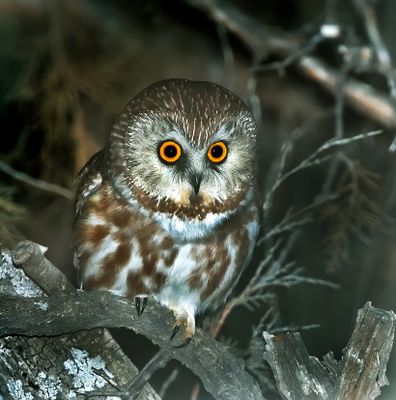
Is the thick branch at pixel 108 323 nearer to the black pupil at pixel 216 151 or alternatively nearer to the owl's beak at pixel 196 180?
the owl's beak at pixel 196 180

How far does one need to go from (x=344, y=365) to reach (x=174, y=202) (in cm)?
83

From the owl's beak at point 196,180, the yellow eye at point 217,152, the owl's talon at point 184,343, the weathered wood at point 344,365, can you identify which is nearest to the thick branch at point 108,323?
the owl's talon at point 184,343

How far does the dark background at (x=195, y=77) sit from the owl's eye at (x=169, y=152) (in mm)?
761

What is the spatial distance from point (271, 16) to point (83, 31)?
110 centimetres

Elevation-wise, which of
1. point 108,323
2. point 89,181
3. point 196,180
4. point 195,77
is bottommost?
point 108,323

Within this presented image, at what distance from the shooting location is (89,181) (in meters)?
3.09

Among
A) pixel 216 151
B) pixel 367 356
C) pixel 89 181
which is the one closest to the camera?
pixel 367 356

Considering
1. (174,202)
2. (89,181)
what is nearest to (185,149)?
(174,202)

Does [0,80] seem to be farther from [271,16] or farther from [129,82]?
[271,16]

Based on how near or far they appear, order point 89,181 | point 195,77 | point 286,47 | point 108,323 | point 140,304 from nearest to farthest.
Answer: point 108,323 → point 140,304 → point 89,181 → point 286,47 → point 195,77

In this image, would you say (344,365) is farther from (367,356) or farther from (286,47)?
(286,47)

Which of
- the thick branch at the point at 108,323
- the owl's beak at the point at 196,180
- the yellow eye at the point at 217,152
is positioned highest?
the yellow eye at the point at 217,152

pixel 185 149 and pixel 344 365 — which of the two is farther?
pixel 185 149

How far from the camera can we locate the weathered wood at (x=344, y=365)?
7.19 ft
